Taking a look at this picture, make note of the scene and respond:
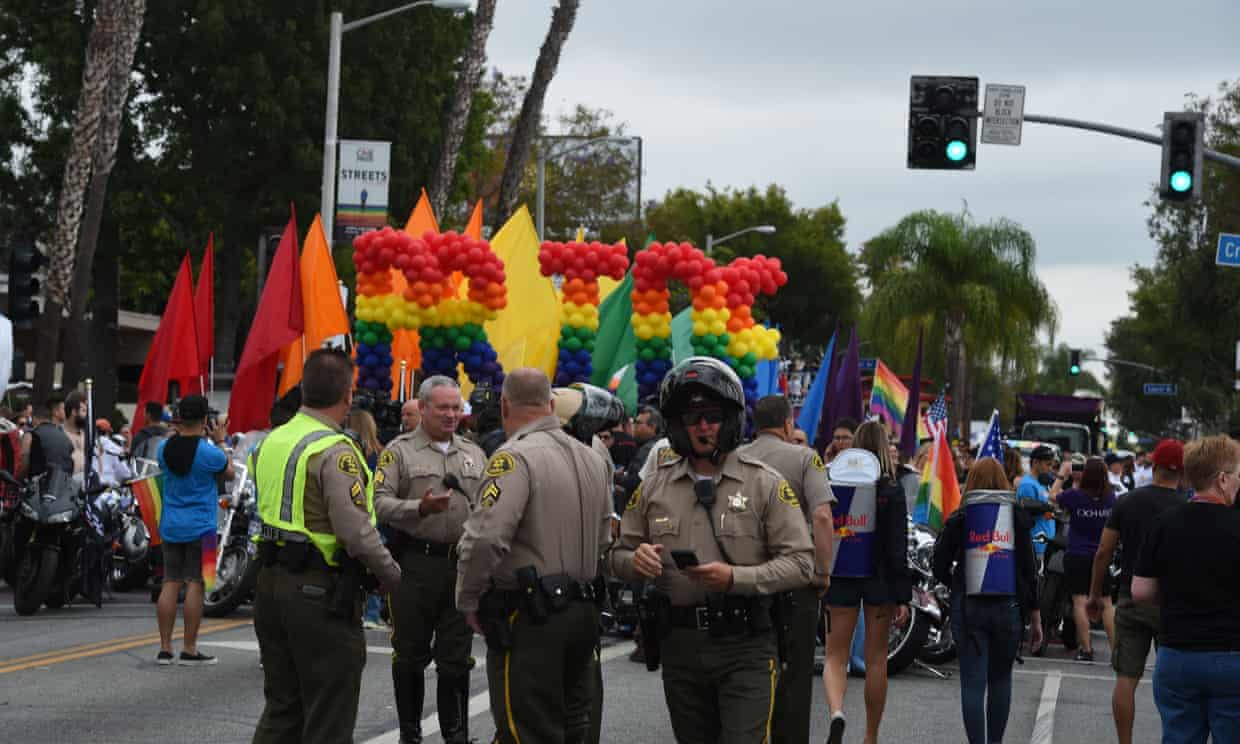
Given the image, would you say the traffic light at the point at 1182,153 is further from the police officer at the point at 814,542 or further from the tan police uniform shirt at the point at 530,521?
the tan police uniform shirt at the point at 530,521

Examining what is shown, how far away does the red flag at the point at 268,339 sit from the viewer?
20453 mm

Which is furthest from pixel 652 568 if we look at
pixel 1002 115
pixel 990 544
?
pixel 1002 115

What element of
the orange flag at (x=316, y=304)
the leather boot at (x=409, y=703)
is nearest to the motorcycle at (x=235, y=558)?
the orange flag at (x=316, y=304)

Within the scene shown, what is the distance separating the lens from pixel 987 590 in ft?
33.2

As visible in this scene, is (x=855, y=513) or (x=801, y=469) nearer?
(x=801, y=469)

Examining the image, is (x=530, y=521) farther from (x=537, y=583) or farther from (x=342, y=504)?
(x=342, y=504)

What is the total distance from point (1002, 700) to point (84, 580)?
9870 mm

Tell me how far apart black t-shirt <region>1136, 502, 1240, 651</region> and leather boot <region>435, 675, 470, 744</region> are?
12.1ft

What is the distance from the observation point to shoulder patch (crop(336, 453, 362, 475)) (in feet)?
24.7

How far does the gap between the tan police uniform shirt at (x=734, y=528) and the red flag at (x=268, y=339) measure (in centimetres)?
1427

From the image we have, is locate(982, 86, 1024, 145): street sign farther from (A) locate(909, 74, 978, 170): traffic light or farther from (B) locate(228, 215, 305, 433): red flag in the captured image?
(B) locate(228, 215, 305, 433): red flag

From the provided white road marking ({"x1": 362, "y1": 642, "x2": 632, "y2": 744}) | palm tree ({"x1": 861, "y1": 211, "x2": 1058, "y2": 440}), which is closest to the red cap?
white road marking ({"x1": 362, "y1": 642, "x2": 632, "y2": 744})

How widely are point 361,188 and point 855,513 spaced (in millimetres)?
17254

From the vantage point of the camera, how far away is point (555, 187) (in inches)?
2403
